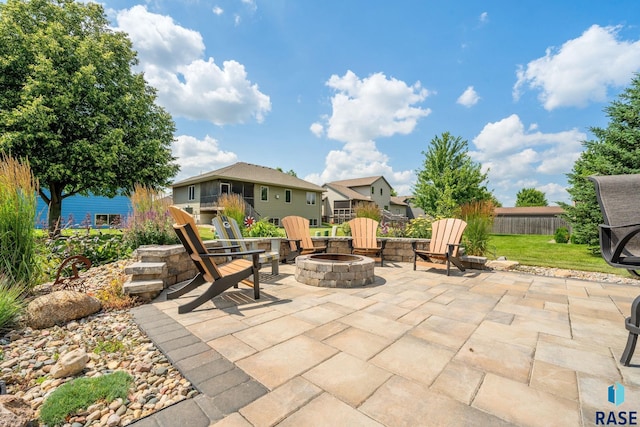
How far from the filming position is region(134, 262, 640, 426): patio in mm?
1395

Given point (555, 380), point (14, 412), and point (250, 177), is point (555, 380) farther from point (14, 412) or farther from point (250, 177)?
point (250, 177)

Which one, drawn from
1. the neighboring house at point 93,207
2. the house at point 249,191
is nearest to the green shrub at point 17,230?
the house at point 249,191

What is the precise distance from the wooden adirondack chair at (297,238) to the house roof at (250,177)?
13.2m

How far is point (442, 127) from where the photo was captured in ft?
53.8

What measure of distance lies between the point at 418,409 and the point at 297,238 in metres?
4.49

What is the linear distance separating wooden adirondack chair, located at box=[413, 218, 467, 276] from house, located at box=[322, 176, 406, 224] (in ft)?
71.3

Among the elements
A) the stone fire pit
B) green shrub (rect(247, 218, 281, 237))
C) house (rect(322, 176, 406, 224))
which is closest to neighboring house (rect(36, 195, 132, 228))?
green shrub (rect(247, 218, 281, 237))

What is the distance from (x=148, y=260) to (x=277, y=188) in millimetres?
17613

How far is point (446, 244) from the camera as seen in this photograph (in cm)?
502

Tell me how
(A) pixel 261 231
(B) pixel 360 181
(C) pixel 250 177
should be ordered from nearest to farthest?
(A) pixel 261 231 → (C) pixel 250 177 → (B) pixel 360 181

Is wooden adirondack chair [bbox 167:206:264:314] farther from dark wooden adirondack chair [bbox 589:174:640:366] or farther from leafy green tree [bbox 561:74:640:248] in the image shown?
leafy green tree [bbox 561:74:640:248]

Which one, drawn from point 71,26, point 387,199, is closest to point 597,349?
point 71,26

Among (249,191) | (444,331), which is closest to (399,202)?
(249,191)

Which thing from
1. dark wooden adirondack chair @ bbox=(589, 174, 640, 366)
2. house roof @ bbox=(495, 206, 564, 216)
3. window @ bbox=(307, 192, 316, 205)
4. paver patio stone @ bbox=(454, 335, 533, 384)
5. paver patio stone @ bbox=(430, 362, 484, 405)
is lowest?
paver patio stone @ bbox=(454, 335, 533, 384)
